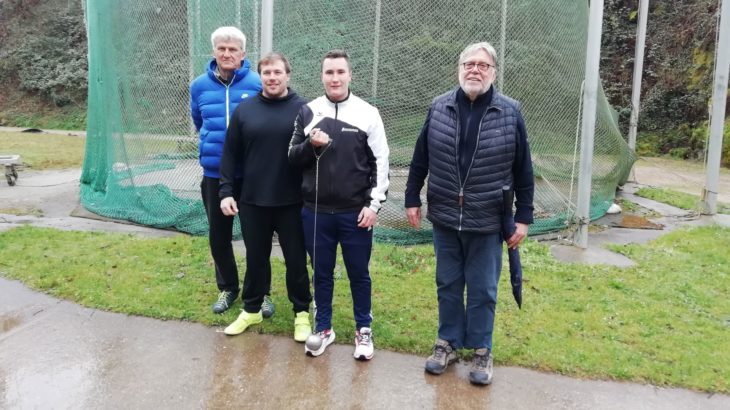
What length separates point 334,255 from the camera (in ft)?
12.0

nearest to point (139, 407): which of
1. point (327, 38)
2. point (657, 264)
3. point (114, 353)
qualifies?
point (114, 353)

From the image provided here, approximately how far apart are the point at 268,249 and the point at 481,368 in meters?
1.52

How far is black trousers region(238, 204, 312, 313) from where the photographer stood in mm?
3742

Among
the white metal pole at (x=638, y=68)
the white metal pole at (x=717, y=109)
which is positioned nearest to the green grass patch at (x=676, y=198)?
the white metal pole at (x=717, y=109)

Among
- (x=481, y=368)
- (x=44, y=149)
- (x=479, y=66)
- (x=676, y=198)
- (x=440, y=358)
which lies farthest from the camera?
(x=44, y=149)

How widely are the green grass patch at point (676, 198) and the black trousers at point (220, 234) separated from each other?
23.3 ft

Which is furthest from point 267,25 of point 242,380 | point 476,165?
point 242,380

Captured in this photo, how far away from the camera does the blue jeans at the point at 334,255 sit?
3521 mm

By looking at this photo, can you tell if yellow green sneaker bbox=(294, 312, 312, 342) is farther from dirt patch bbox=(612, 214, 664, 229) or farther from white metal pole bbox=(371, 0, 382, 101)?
dirt patch bbox=(612, 214, 664, 229)

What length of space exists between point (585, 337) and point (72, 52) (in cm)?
2842

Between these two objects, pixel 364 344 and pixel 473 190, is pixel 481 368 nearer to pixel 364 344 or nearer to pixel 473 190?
pixel 364 344

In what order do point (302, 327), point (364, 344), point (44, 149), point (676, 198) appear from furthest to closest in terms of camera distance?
point (44, 149)
point (676, 198)
point (302, 327)
point (364, 344)

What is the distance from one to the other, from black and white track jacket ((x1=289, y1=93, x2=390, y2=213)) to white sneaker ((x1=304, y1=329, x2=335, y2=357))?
79cm

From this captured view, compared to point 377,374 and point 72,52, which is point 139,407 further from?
point 72,52
